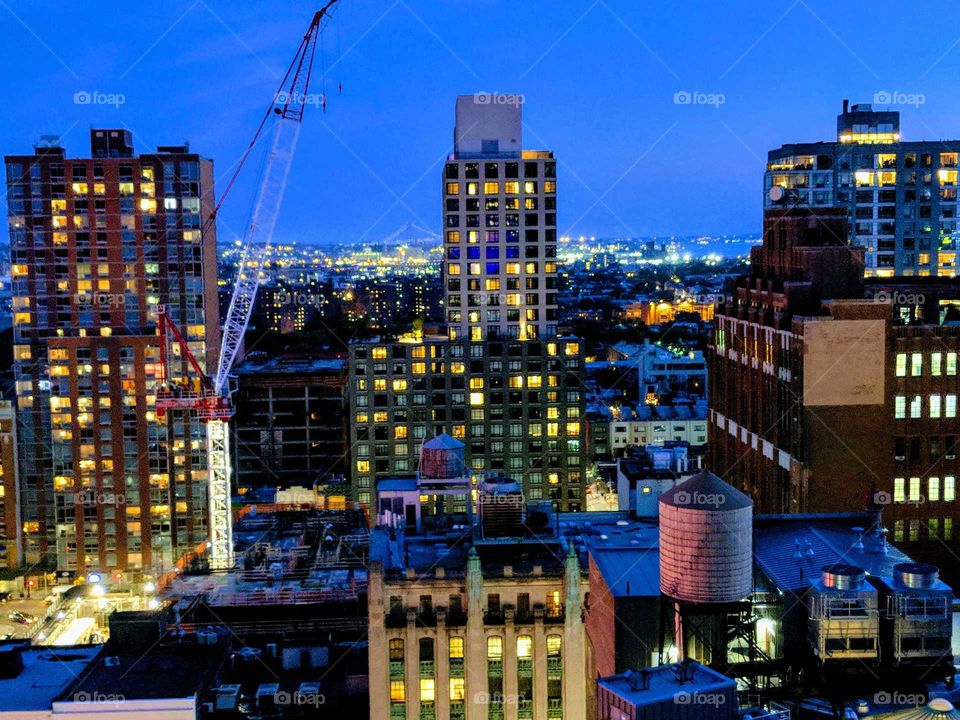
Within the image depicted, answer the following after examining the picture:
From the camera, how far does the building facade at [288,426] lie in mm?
139625

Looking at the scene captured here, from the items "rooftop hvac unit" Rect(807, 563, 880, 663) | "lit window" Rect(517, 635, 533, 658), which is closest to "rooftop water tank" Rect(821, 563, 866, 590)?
"rooftop hvac unit" Rect(807, 563, 880, 663)

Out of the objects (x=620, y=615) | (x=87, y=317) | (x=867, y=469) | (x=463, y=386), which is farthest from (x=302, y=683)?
(x=87, y=317)

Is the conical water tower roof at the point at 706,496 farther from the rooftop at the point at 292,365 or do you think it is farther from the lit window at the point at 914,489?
the rooftop at the point at 292,365

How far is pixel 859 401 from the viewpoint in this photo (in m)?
60.8

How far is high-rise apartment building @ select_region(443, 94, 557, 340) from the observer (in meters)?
103

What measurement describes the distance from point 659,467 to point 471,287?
3866 centimetres

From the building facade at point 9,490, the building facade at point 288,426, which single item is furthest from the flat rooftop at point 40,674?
the building facade at point 288,426

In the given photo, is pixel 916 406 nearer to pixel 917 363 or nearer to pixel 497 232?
pixel 917 363

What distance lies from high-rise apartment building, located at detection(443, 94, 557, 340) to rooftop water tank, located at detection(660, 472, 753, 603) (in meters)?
67.8

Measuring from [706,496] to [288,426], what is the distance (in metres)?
110

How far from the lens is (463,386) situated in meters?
102

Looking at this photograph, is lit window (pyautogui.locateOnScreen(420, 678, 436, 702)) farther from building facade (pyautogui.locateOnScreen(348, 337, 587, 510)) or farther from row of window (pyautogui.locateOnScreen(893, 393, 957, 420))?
building facade (pyautogui.locateOnScreen(348, 337, 587, 510))

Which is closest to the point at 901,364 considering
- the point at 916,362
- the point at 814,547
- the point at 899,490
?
the point at 916,362

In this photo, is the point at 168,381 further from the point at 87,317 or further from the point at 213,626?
the point at 213,626
